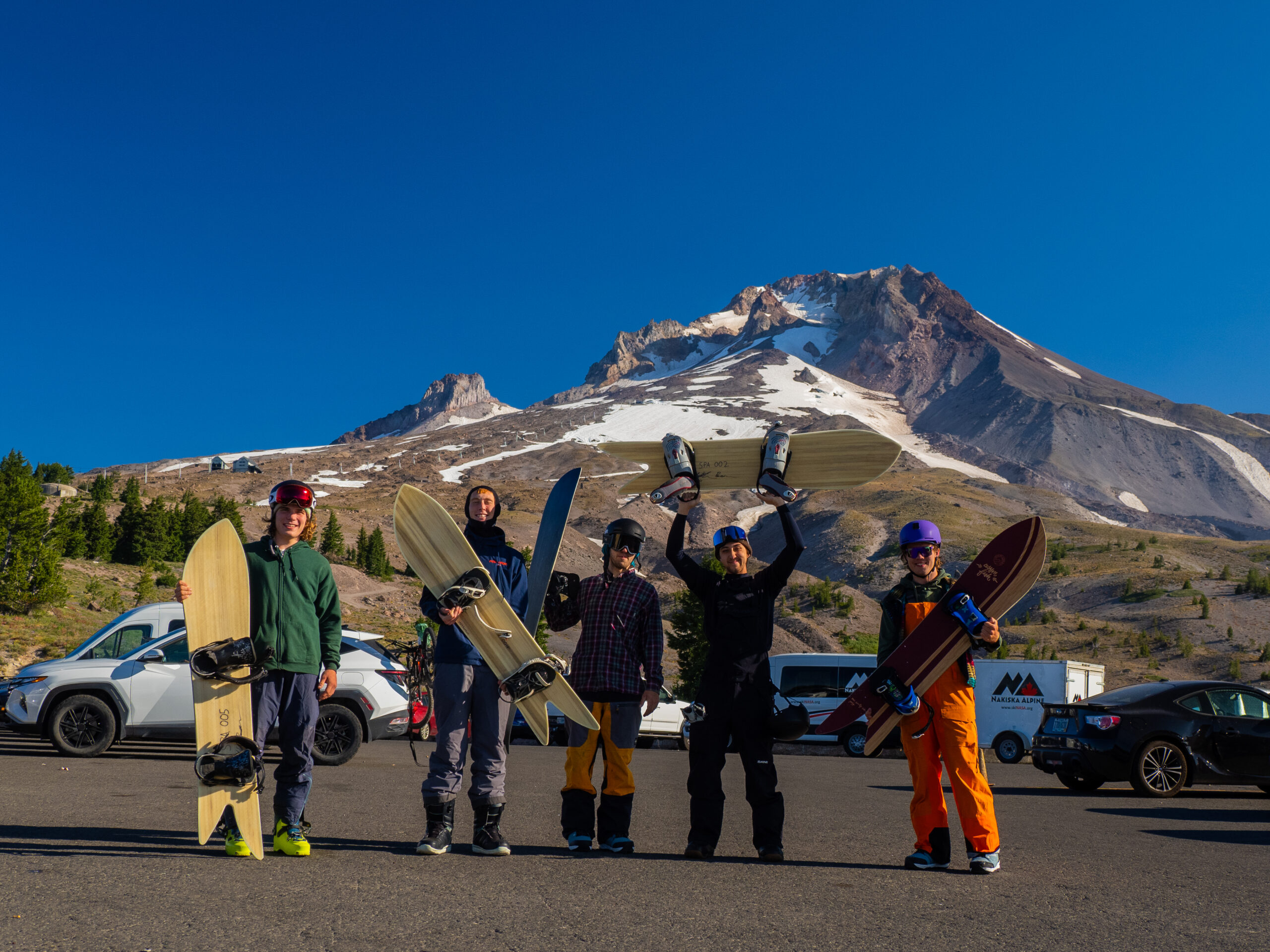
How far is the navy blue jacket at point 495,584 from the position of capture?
571cm

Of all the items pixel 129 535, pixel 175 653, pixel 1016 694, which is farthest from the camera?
pixel 129 535

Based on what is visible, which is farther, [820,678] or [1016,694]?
[820,678]

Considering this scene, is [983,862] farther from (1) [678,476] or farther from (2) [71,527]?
(2) [71,527]

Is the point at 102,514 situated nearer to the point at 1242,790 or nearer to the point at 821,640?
the point at 821,640

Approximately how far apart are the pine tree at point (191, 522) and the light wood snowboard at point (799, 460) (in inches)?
3150

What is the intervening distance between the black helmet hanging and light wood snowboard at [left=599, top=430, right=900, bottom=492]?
5.75 feet

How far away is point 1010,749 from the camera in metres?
24.4

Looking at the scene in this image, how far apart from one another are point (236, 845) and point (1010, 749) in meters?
23.1

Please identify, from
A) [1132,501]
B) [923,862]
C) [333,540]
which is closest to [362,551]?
[333,540]

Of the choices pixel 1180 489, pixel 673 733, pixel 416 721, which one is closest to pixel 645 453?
pixel 416 721

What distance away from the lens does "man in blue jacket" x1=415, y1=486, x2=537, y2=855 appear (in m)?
5.55

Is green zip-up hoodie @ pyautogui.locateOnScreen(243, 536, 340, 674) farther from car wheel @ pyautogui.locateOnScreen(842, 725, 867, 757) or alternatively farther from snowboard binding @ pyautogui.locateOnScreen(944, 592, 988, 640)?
car wheel @ pyautogui.locateOnScreen(842, 725, 867, 757)

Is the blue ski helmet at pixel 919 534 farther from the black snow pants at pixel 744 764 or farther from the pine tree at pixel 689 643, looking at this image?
the pine tree at pixel 689 643

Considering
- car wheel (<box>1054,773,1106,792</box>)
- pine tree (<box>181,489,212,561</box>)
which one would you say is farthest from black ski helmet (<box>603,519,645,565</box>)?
pine tree (<box>181,489,212,561</box>)
